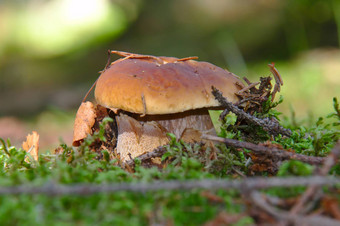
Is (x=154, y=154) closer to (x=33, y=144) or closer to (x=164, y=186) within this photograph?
(x=164, y=186)

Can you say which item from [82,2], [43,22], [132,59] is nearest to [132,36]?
[82,2]

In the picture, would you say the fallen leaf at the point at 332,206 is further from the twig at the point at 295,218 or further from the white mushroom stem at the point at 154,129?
the white mushroom stem at the point at 154,129

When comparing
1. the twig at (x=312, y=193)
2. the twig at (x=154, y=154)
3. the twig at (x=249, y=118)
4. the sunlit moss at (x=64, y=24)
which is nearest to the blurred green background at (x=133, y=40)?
the sunlit moss at (x=64, y=24)

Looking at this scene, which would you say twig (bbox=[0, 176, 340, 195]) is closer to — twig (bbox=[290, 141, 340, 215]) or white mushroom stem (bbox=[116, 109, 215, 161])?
twig (bbox=[290, 141, 340, 215])

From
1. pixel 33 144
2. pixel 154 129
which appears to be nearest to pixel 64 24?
pixel 33 144

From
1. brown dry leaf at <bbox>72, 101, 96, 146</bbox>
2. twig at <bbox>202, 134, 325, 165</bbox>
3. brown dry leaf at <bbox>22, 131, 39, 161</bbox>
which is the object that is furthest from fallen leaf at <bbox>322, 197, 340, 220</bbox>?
brown dry leaf at <bbox>22, 131, 39, 161</bbox>

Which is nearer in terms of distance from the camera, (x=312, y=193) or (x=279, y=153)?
(x=312, y=193)
